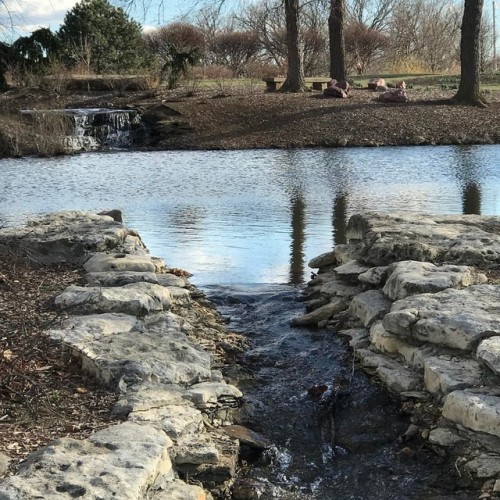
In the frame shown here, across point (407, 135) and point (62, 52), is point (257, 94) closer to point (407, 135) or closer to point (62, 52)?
point (407, 135)

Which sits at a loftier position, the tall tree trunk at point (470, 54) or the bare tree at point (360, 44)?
the bare tree at point (360, 44)

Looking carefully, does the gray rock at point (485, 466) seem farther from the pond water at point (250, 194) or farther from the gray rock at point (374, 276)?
the pond water at point (250, 194)

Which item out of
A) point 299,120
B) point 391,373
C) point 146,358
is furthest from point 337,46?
point 146,358

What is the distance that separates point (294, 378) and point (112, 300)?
1.36 m

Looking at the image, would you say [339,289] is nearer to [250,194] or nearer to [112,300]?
[112,300]

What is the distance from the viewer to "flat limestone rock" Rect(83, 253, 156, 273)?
6480 mm

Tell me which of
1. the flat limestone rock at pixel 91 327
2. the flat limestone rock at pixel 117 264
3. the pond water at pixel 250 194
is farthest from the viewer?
the pond water at pixel 250 194

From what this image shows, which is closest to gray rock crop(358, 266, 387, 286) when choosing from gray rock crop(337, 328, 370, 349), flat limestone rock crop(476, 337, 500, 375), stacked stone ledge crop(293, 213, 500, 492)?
stacked stone ledge crop(293, 213, 500, 492)

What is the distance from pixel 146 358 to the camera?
4617 millimetres

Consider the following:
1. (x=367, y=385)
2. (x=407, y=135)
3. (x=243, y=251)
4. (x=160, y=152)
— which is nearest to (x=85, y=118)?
(x=160, y=152)

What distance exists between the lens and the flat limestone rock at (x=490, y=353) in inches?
164

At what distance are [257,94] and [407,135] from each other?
19.7 ft

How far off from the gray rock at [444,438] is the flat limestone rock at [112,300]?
2.25 meters

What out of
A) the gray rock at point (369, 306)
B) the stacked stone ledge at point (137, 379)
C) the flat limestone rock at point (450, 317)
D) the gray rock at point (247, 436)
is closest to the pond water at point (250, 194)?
the stacked stone ledge at point (137, 379)
